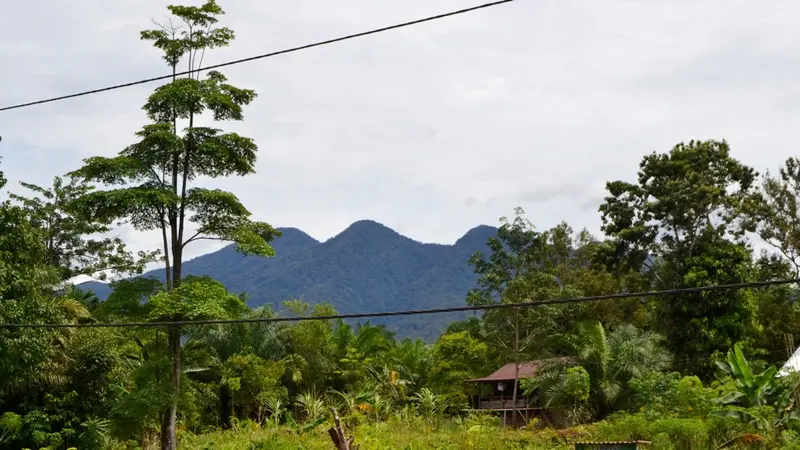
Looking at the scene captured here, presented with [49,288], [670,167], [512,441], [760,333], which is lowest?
[512,441]

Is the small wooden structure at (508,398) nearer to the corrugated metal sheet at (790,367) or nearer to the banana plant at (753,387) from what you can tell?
the corrugated metal sheet at (790,367)

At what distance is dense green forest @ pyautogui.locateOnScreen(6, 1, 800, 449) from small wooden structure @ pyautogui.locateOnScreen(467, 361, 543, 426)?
2.58ft

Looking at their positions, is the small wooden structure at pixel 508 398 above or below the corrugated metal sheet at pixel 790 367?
below

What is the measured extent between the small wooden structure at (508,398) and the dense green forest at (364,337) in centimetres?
79

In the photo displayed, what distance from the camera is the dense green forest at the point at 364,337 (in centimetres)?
2152

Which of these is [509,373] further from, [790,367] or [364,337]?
[790,367]

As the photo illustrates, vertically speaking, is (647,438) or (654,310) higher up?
(654,310)

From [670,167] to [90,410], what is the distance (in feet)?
66.0

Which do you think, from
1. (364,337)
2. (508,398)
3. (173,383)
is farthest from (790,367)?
(364,337)

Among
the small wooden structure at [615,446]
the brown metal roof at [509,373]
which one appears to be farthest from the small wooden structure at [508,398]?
the small wooden structure at [615,446]

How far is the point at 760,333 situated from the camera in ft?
102

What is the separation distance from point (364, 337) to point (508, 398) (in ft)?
24.6

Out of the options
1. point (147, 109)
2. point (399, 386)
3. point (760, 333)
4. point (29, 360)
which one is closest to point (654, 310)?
point (760, 333)

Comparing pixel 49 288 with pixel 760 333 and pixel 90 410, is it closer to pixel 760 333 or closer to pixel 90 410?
pixel 90 410
